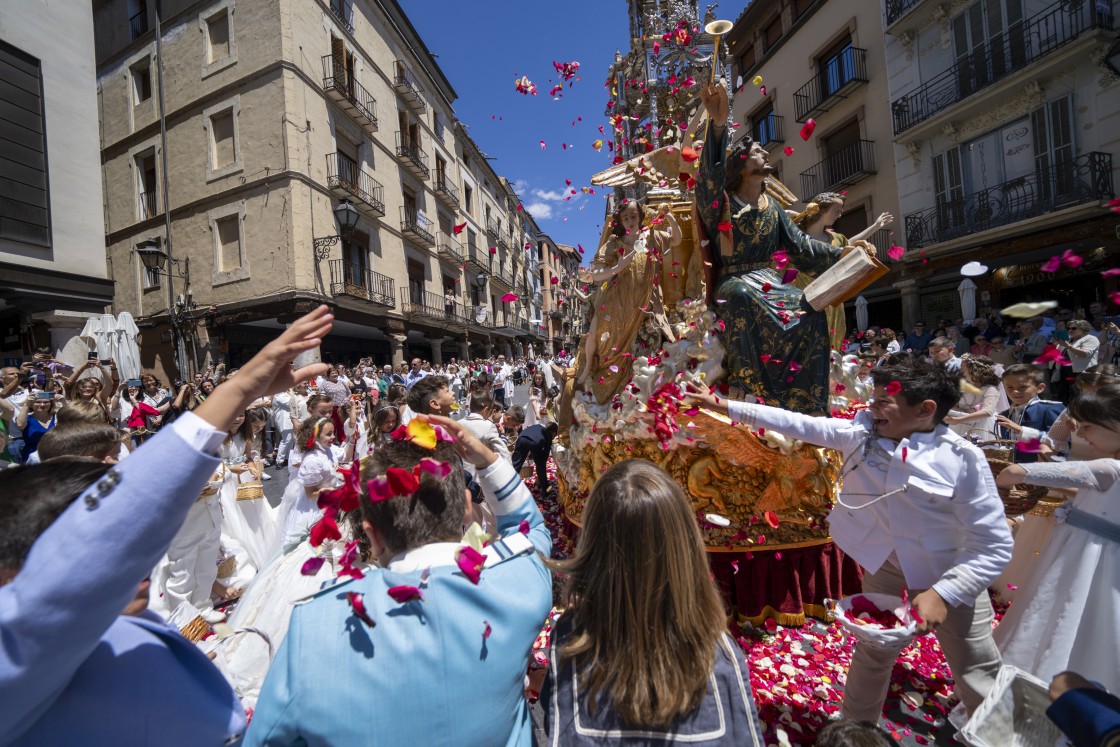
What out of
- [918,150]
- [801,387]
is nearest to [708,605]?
[801,387]

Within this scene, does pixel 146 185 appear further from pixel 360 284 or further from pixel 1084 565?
pixel 1084 565

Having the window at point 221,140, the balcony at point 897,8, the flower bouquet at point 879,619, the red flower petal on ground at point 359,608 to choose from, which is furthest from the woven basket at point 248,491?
the balcony at point 897,8

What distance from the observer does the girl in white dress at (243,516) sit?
14.7ft

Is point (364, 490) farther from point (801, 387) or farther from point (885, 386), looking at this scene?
point (801, 387)

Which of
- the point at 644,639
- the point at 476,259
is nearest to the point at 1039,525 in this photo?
the point at 644,639

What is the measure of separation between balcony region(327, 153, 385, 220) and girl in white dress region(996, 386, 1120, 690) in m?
16.9

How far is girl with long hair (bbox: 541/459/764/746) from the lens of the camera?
Result: 1260 millimetres

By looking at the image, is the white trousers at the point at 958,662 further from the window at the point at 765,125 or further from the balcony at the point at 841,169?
the window at the point at 765,125

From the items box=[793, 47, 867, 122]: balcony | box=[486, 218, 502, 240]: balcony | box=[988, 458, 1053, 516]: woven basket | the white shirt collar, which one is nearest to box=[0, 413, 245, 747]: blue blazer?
the white shirt collar

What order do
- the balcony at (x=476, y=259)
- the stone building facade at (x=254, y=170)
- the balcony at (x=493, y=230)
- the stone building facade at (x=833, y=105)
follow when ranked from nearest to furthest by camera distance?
the stone building facade at (x=254, y=170), the stone building facade at (x=833, y=105), the balcony at (x=476, y=259), the balcony at (x=493, y=230)

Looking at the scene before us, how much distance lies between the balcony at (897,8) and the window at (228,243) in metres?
19.6

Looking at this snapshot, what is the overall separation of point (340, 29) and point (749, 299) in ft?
64.2

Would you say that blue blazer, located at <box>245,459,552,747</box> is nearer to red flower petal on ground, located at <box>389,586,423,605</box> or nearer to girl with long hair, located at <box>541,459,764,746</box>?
red flower petal on ground, located at <box>389,586,423,605</box>

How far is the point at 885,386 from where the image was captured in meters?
2.22
